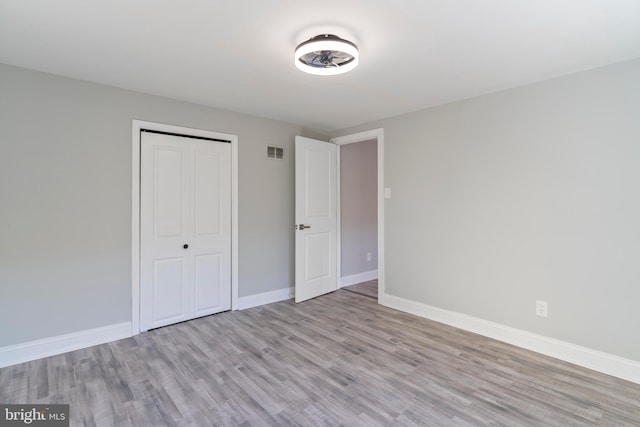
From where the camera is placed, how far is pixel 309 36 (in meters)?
2.06

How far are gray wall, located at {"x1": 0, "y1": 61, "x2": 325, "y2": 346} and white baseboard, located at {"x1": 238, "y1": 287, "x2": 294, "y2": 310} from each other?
1.24 metres

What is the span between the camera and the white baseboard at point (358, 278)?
4.92 m

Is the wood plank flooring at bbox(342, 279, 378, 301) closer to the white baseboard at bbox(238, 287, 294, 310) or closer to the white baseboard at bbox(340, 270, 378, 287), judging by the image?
the white baseboard at bbox(340, 270, 378, 287)

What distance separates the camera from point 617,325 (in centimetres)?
238

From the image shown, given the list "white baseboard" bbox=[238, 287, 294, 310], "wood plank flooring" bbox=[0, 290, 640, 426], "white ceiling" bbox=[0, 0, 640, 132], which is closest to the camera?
"white ceiling" bbox=[0, 0, 640, 132]

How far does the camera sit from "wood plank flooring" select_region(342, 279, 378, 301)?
4.47 metres

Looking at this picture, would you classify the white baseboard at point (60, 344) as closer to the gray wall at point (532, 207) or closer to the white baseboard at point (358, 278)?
the white baseboard at point (358, 278)

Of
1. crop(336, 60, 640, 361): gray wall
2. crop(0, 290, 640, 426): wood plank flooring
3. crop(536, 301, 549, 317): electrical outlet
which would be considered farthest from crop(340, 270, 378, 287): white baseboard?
crop(536, 301, 549, 317): electrical outlet

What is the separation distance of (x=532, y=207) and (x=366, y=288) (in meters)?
2.61

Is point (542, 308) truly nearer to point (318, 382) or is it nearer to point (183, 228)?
point (318, 382)

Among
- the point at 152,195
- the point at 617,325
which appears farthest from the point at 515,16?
the point at 152,195

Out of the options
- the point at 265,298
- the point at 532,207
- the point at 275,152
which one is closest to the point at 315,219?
the point at 275,152

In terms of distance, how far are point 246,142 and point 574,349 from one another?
3831mm

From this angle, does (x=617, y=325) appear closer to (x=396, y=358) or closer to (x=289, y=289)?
(x=396, y=358)
